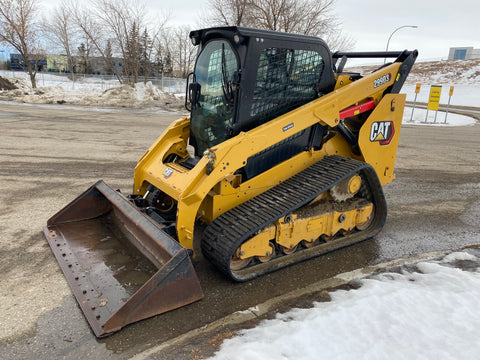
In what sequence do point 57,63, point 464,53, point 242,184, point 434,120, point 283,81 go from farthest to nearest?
point 464,53
point 57,63
point 434,120
point 283,81
point 242,184

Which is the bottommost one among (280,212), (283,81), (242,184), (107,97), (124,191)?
(124,191)

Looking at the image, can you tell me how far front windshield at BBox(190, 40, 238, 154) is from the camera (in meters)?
3.92

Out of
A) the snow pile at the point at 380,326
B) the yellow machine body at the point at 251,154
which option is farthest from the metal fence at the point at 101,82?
the snow pile at the point at 380,326

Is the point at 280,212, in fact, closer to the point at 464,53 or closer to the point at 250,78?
the point at 250,78

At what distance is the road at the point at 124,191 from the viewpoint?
2.89m

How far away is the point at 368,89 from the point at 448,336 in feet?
9.47

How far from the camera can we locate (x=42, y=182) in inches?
256

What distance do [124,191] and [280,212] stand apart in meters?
3.57

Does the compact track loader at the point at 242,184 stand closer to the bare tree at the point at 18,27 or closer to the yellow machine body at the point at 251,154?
the yellow machine body at the point at 251,154

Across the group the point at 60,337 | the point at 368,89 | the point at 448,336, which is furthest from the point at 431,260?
the point at 60,337

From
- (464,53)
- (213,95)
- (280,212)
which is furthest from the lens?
(464,53)

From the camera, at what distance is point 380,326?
2924 mm

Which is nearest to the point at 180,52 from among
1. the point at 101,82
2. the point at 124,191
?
the point at 101,82

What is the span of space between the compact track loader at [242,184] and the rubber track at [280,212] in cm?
1
